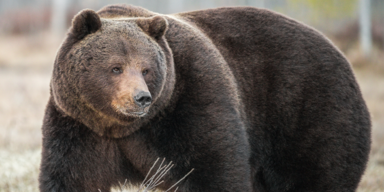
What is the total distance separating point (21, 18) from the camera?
29594 mm

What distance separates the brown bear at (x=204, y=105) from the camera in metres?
3.70

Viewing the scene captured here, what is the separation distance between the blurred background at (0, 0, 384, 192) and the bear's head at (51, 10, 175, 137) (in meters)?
2.25

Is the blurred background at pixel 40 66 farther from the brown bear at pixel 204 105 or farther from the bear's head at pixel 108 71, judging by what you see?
the bear's head at pixel 108 71

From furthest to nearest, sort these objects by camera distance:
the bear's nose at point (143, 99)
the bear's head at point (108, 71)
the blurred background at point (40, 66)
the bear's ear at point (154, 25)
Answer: the blurred background at point (40, 66), the bear's ear at point (154, 25), the bear's head at point (108, 71), the bear's nose at point (143, 99)

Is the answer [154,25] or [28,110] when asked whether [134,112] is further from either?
[28,110]

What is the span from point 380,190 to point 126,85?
422cm

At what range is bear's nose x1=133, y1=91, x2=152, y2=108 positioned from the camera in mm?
3332

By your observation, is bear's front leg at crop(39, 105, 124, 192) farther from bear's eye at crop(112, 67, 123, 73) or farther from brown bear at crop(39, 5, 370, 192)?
bear's eye at crop(112, 67, 123, 73)

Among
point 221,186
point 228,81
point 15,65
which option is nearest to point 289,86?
point 228,81

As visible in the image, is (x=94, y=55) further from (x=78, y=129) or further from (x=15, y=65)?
(x=15, y=65)

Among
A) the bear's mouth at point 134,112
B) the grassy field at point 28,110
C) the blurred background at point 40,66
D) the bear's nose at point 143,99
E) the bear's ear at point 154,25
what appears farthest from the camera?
the blurred background at point 40,66

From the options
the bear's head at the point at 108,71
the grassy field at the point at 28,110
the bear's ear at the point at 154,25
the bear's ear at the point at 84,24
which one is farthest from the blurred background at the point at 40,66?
the bear's ear at the point at 154,25

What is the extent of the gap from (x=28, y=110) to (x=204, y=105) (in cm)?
829

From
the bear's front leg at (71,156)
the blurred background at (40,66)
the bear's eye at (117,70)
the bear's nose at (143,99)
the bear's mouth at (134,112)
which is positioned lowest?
the blurred background at (40,66)
